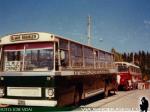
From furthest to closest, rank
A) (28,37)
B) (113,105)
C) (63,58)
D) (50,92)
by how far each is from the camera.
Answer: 1. (113,105)
2. (28,37)
3. (63,58)
4. (50,92)

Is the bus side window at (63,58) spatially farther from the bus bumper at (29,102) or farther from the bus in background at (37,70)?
the bus bumper at (29,102)

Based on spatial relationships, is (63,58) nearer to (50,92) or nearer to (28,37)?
(50,92)

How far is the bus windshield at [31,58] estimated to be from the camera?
416 inches

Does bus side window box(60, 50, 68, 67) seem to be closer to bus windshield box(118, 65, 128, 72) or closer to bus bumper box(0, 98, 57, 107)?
bus bumper box(0, 98, 57, 107)

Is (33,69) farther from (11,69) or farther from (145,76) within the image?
(145,76)

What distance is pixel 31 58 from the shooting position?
1074cm

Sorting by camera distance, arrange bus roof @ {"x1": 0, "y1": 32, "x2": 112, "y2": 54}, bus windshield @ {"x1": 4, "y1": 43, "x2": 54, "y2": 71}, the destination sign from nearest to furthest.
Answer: bus windshield @ {"x1": 4, "y1": 43, "x2": 54, "y2": 71}, bus roof @ {"x1": 0, "y1": 32, "x2": 112, "y2": 54}, the destination sign

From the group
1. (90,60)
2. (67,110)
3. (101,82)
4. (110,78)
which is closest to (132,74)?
(110,78)

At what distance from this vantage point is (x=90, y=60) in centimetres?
1434

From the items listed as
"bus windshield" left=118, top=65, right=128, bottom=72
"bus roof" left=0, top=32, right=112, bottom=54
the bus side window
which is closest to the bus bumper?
the bus side window

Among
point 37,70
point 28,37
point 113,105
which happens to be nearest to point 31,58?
point 37,70

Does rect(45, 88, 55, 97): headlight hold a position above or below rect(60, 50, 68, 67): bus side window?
below

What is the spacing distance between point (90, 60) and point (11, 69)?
13.5ft

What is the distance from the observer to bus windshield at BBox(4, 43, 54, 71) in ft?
34.6
